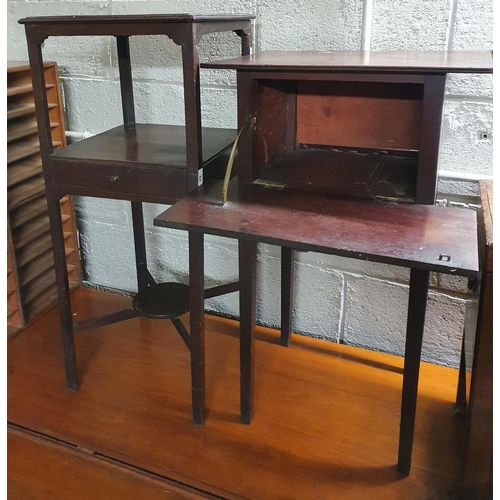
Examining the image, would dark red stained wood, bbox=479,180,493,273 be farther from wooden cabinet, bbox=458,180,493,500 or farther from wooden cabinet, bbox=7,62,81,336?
wooden cabinet, bbox=7,62,81,336

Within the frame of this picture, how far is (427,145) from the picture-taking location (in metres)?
1.38

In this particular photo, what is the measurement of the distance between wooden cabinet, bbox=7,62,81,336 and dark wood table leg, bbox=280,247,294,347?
3.44 ft

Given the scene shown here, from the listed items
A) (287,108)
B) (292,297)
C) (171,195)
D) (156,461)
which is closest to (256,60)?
(287,108)

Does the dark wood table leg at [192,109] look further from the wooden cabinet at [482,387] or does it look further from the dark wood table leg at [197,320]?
the wooden cabinet at [482,387]

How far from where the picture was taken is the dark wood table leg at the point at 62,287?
68.5 inches

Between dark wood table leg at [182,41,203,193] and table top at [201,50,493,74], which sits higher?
table top at [201,50,493,74]

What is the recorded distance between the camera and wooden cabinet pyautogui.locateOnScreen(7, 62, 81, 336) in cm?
219

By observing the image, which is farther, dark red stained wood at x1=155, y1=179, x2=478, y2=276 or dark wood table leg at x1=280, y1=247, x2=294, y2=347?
dark wood table leg at x1=280, y1=247, x2=294, y2=347

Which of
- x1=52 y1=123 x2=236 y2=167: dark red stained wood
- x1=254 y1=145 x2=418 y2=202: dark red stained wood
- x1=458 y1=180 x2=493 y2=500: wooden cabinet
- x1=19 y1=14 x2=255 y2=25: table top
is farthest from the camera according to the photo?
x1=52 y1=123 x2=236 y2=167: dark red stained wood

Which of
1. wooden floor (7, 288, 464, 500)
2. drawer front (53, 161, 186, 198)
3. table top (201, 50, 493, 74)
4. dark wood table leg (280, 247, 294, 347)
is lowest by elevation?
wooden floor (7, 288, 464, 500)

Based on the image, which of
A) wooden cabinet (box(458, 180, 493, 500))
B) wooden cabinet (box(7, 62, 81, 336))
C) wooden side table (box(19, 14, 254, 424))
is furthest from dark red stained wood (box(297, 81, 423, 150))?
wooden cabinet (box(7, 62, 81, 336))

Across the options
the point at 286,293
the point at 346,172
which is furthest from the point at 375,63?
the point at 286,293

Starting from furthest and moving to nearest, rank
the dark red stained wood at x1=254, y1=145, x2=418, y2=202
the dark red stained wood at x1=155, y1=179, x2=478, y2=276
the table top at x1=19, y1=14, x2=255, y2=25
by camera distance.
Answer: the dark red stained wood at x1=254, y1=145, x2=418, y2=202, the table top at x1=19, y1=14, x2=255, y2=25, the dark red stained wood at x1=155, y1=179, x2=478, y2=276

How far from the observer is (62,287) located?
1.84 metres
